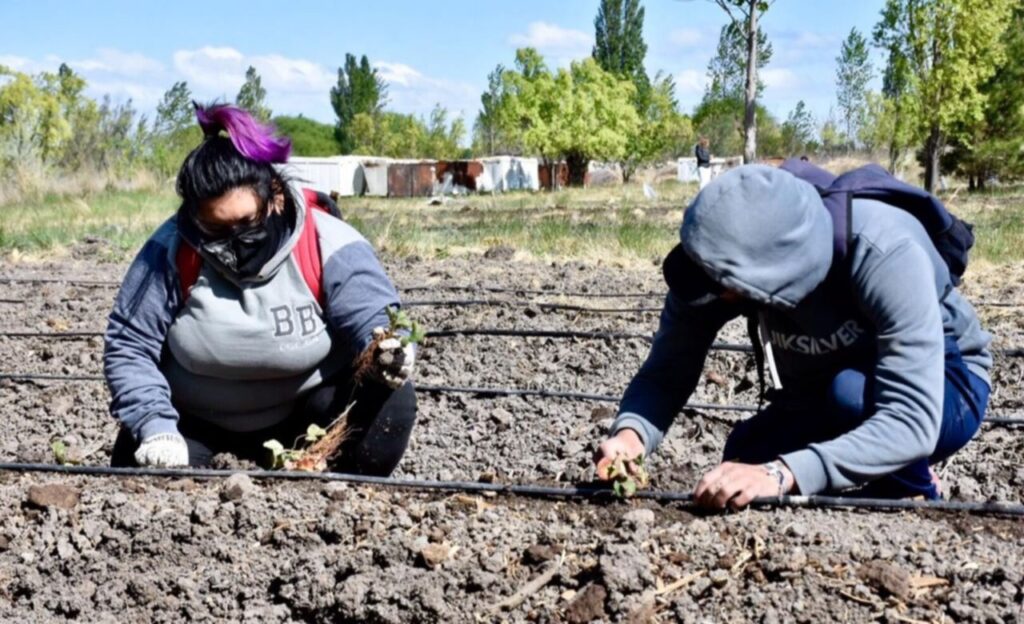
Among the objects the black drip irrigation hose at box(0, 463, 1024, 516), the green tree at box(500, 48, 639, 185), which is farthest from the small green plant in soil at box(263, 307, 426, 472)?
the green tree at box(500, 48, 639, 185)

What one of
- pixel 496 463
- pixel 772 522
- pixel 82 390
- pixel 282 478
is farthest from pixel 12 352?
pixel 772 522

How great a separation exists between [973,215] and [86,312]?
35.6 feet

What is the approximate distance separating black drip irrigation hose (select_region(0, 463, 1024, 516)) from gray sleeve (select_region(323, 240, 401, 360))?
426 mm

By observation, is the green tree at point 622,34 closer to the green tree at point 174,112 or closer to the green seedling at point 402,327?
the green tree at point 174,112

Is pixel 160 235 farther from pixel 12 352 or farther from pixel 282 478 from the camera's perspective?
pixel 12 352

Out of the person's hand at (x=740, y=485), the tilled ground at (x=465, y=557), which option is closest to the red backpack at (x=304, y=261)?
the tilled ground at (x=465, y=557)

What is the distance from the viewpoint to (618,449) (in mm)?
2516

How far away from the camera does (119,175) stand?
885 inches

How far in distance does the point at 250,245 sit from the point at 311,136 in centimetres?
6217

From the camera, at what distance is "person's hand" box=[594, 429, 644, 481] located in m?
2.51

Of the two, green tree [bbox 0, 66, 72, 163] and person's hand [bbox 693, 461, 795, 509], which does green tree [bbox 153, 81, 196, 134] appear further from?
person's hand [bbox 693, 461, 795, 509]

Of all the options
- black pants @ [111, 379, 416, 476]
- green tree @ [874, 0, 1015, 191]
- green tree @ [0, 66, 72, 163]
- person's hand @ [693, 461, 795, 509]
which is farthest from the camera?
green tree @ [0, 66, 72, 163]

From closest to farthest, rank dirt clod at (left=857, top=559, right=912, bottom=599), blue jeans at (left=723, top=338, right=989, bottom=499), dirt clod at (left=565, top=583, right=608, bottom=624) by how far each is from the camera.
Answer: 1. dirt clod at (left=857, top=559, right=912, bottom=599)
2. dirt clod at (left=565, top=583, right=608, bottom=624)
3. blue jeans at (left=723, top=338, right=989, bottom=499)

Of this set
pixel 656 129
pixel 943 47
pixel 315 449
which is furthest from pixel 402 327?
pixel 656 129
